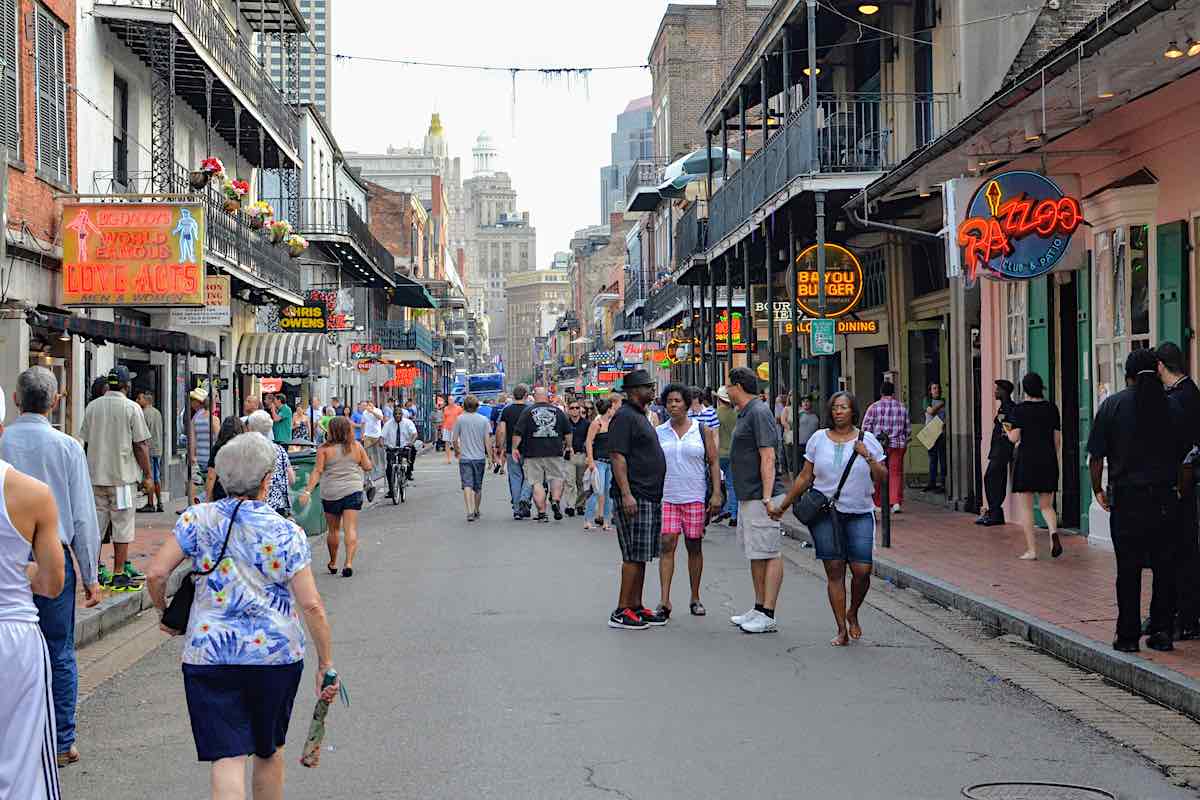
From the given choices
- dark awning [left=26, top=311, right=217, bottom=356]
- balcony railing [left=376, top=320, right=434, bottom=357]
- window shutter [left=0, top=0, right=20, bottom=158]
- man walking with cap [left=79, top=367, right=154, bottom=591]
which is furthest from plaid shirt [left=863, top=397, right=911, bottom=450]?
balcony railing [left=376, top=320, right=434, bottom=357]

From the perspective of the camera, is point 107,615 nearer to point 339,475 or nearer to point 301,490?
point 339,475

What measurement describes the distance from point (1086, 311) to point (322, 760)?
11282 millimetres

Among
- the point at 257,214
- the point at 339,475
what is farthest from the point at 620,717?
the point at 257,214

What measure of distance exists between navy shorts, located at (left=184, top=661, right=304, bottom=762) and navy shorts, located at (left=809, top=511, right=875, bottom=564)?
556 cm

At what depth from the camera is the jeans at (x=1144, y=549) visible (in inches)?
352

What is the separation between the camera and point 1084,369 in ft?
51.9

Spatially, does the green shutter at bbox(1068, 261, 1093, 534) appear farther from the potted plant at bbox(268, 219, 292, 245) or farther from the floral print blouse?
the potted plant at bbox(268, 219, 292, 245)

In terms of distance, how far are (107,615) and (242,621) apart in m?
6.56

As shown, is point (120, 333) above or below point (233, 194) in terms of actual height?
below

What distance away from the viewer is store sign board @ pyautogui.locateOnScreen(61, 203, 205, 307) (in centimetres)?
1834

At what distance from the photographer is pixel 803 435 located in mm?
24219

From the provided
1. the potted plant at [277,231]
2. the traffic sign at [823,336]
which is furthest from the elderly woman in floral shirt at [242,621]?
the potted plant at [277,231]

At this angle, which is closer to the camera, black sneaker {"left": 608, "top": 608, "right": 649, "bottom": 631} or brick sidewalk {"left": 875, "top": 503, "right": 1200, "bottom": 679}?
brick sidewalk {"left": 875, "top": 503, "right": 1200, "bottom": 679}

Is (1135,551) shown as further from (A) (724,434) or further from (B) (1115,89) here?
(A) (724,434)
